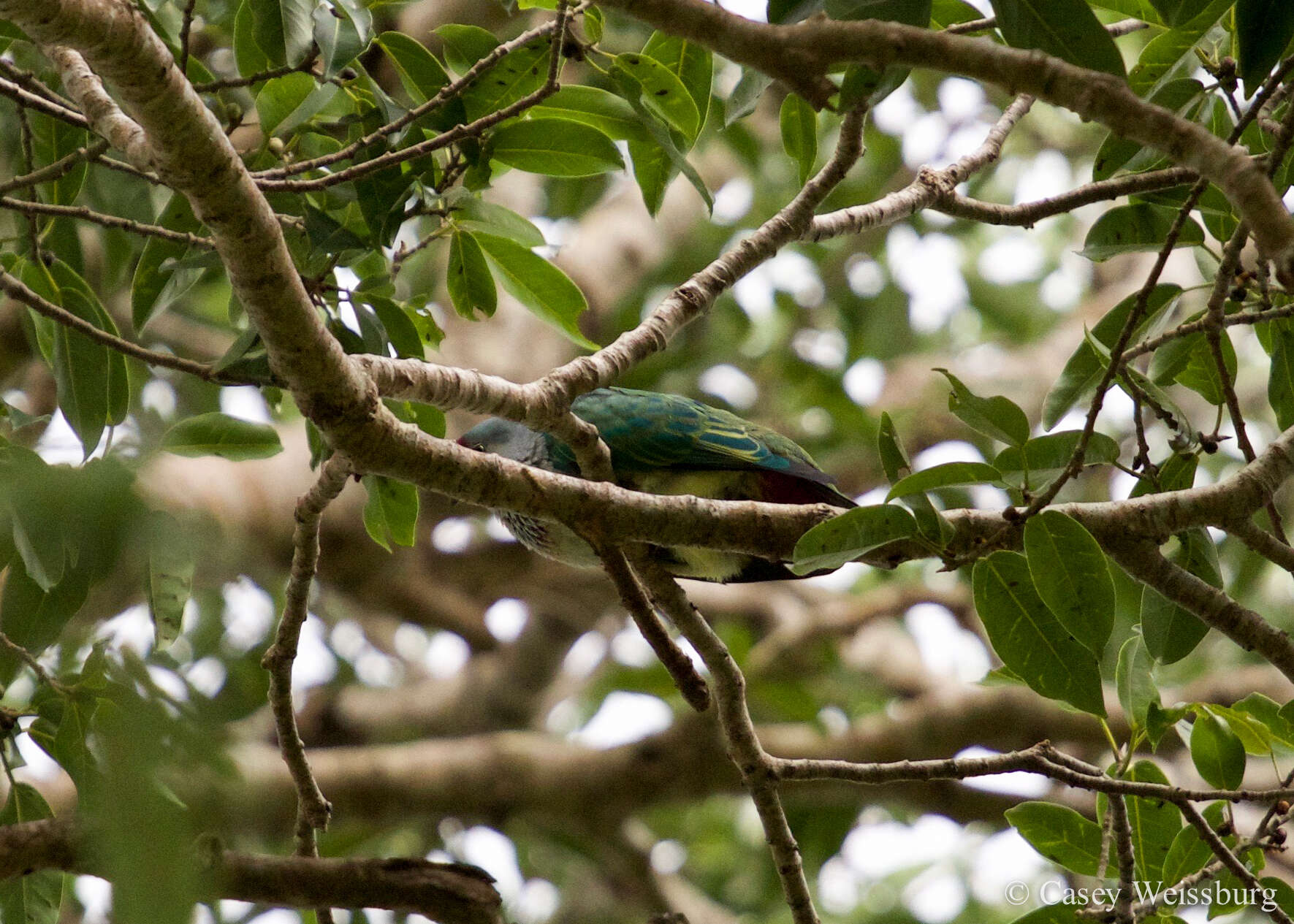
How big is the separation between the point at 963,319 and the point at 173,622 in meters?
8.82

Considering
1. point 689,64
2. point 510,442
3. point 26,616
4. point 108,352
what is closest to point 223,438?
point 108,352

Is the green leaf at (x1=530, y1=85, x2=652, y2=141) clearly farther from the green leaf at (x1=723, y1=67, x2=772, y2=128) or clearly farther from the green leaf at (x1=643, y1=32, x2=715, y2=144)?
the green leaf at (x1=723, y1=67, x2=772, y2=128)

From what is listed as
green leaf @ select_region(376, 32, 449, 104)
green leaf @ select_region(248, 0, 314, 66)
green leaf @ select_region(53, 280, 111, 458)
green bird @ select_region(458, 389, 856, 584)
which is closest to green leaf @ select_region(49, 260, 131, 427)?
green leaf @ select_region(53, 280, 111, 458)

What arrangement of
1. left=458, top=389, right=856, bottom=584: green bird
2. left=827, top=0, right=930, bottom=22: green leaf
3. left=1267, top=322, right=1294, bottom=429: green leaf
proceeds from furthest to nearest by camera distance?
left=458, top=389, right=856, bottom=584: green bird < left=1267, top=322, right=1294, bottom=429: green leaf < left=827, top=0, right=930, bottom=22: green leaf

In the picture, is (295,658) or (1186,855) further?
(295,658)

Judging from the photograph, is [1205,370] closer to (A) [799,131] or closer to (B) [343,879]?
(A) [799,131]

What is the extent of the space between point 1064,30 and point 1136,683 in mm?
1525

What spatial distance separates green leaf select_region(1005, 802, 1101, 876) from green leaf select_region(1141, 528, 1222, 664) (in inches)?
16.1

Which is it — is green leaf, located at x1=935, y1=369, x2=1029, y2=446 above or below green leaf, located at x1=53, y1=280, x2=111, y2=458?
below

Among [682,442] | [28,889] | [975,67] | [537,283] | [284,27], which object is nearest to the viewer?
[975,67]

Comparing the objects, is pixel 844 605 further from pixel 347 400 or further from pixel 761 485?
pixel 347 400

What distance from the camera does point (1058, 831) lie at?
2566mm

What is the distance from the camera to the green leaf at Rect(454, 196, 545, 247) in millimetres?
2590

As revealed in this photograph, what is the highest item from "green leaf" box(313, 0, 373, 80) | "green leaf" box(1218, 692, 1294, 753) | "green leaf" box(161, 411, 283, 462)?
"green leaf" box(313, 0, 373, 80)
